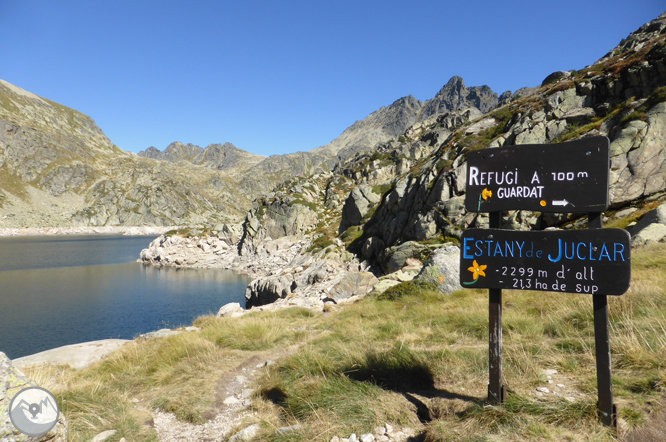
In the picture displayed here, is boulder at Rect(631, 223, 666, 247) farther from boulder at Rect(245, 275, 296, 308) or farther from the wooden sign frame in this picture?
boulder at Rect(245, 275, 296, 308)

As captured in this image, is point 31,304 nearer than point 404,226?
No

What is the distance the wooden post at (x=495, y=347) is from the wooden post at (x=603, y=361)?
1.08 metres

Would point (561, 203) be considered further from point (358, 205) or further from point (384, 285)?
point (358, 205)

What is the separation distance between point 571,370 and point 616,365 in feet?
2.00

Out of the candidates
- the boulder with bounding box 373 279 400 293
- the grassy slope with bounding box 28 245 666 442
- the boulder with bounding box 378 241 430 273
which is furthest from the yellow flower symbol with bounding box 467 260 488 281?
the boulder with bounding box 378 241 430 273

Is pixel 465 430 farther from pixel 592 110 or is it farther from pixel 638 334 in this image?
pixel 592 110

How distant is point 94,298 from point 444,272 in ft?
150

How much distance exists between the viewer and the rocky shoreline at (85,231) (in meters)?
158

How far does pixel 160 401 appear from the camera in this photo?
246 inches

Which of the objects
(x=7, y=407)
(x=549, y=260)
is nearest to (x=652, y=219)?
(x=549, y=260)

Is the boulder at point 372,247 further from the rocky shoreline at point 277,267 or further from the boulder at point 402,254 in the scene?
the boulder at point 402,254

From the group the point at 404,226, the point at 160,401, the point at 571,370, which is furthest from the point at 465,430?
the point at 404,226

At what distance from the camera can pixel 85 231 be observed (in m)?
180

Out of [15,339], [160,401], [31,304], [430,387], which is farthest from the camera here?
[31,304]
